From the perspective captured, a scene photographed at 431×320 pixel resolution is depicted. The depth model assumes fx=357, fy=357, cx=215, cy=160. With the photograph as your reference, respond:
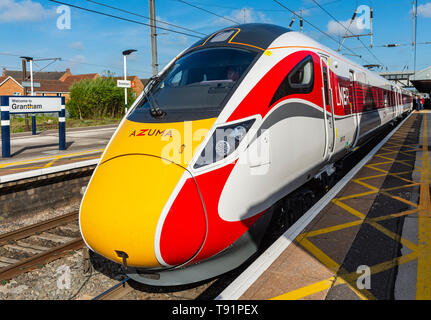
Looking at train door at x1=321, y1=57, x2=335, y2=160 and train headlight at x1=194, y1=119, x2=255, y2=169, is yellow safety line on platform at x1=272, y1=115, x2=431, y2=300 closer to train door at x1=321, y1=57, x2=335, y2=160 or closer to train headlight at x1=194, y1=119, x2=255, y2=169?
train door at x1=321, y1=57, x2=335, y2=160

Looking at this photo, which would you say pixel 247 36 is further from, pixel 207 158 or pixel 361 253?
pixel 361 253

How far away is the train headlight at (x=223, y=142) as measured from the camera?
329 centimetres

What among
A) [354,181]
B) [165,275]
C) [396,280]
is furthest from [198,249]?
[354,181]

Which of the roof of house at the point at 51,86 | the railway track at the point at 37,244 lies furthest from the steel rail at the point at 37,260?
the roof of house at the point at 51,86

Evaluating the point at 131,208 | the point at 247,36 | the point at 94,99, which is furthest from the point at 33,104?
the point at 94,99

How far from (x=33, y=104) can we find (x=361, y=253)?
1023 centimetres

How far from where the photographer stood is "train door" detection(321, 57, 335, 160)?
544 cm

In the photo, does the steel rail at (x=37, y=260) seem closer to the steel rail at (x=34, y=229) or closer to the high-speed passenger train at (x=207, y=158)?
the steel rail at (x=34, y=229)

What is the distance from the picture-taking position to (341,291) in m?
3.22

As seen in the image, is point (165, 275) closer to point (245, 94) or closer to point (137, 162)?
point (137, 162)

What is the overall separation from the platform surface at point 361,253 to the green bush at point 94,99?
28143mm

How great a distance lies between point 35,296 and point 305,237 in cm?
346
